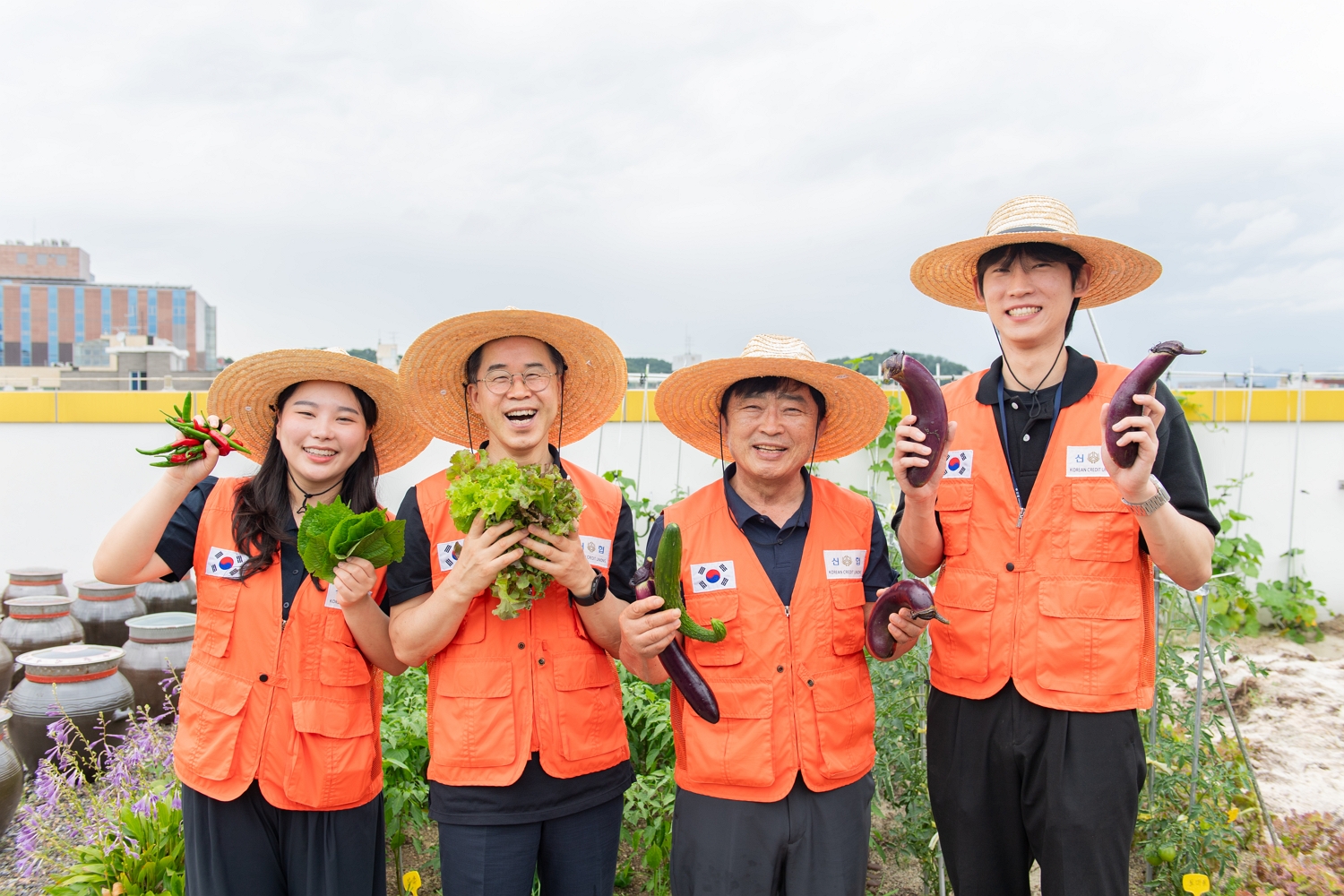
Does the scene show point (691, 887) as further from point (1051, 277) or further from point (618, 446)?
point (618, 446)

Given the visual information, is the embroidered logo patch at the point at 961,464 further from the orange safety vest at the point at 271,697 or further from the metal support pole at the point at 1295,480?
the metal support pole at the point at 1295,480

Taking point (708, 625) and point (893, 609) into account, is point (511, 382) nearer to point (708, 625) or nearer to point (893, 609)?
point (708, 625)

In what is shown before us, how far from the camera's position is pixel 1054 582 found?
2521mm

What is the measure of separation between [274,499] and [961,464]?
2459 millimetres

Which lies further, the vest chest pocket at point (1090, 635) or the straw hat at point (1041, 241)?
the straw hat at point (1041, 241)

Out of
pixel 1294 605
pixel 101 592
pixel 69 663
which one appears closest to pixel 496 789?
pixel 69 663

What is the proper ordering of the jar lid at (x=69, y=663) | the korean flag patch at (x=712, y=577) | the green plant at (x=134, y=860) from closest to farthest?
1. the korean flag patch at (x=712, y=577)
2. the green plant at (x=134, y=860)
3. the jar lid at (x=69, y=663)

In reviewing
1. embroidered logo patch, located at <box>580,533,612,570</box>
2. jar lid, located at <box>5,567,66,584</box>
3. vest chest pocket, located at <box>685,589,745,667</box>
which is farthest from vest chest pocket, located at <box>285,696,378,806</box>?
jar lid, located at <box>5,567,66,584</box>

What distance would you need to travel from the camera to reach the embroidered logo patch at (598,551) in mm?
2789

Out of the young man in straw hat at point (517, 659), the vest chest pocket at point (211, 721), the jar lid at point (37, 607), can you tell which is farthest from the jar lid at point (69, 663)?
the young man in straw hat at point (517, 659)

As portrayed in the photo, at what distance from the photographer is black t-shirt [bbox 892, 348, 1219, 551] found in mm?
2482

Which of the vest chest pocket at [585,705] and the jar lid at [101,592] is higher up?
the vest chest pocket at [585,705]

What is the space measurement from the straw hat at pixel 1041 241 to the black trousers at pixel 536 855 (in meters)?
Answer: 2.33

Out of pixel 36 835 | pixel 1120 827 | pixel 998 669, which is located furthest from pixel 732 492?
pixel 36 835
